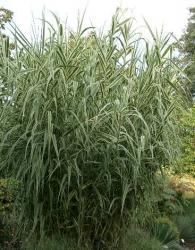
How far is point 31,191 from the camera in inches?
210

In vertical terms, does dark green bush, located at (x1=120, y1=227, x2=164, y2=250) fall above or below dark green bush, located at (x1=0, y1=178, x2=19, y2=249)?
below

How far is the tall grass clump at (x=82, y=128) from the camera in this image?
5.19 metres

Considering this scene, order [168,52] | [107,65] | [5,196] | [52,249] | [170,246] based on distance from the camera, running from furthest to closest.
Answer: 1. [170,246]
2. [5,196]
3. [168,52]
4. [107,65]
5. [52,249]

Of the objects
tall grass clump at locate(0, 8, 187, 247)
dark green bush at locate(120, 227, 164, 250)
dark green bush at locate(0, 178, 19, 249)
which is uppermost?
tall grass clump at locate(0, 8, 187, 247)

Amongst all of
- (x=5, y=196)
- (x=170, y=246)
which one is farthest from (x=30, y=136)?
(x=170, y=246)

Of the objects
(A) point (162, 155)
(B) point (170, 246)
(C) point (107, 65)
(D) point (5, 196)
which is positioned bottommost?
→ (B) point (170, 246)

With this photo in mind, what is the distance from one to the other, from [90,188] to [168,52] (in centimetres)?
182

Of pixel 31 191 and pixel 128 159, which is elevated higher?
pixel 128 159

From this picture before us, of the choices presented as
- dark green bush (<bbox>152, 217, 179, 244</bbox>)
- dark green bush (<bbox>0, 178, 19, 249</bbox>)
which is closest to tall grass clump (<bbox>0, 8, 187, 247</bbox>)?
dark green bush (<bbox>0, 178, 19, 249</bbox>)

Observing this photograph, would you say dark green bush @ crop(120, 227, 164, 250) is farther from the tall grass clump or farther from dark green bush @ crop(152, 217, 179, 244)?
dark green bush @ crop(152, 217, 179, 244)

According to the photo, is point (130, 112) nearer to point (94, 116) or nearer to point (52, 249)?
point (94, 116)

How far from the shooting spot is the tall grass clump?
519 centimetres

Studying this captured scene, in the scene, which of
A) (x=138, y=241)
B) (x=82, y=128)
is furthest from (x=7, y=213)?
(x=82, y=128)

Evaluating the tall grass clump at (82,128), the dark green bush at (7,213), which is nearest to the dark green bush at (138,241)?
the tall grass clump at (82,128)
